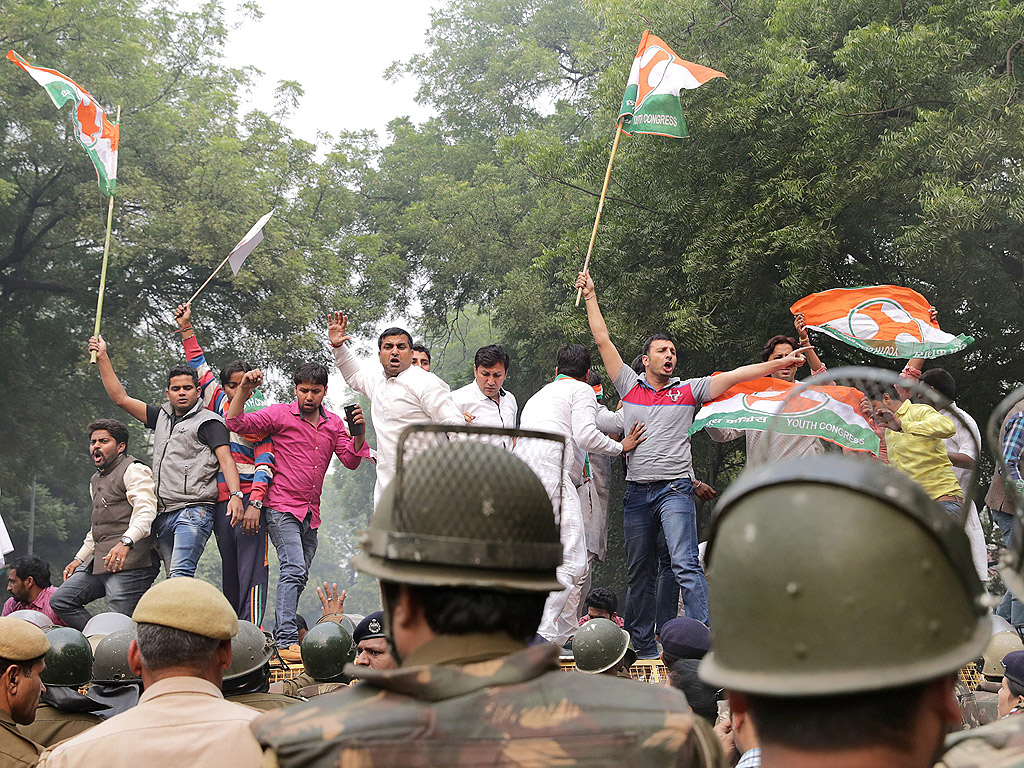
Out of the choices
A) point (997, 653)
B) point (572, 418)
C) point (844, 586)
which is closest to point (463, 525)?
point (844, 586)

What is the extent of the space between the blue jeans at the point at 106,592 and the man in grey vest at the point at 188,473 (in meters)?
0.24

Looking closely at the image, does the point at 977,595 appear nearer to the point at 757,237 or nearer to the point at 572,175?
the point at 757,237

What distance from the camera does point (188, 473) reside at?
8.01 metres

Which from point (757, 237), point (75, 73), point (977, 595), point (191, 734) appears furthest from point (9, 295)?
point (977, 595)

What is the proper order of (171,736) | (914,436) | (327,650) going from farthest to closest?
(327,650) → (171,736) → (914,436)

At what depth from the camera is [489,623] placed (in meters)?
1.85

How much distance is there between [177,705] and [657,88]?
881 centimetres

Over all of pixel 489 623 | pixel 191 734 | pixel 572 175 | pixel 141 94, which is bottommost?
pixel 191 734

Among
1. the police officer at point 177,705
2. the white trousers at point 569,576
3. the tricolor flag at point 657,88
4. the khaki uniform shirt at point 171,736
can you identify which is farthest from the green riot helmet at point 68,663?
the tricolor flag at point 657,88

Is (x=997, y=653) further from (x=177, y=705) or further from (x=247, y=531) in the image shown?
(x=247, y=531)

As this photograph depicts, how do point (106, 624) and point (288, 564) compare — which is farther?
point (288, 564)

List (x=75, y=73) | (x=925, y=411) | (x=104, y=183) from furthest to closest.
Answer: (x=75, y=73) → (x=104, y=183) → (x=925, y=411)

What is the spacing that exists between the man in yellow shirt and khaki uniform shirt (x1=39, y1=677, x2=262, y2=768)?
6.28 feet

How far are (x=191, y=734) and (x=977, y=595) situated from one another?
2257 millimetres
